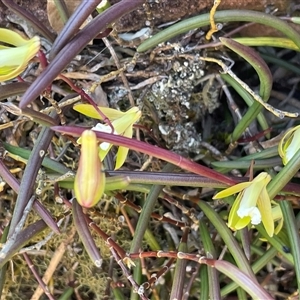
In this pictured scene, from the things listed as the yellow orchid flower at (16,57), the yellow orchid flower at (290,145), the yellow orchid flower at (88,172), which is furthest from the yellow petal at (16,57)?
the yellow orchid flower at (290,145)

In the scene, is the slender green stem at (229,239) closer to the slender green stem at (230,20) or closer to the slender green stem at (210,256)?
the slender green stem at (210,256)

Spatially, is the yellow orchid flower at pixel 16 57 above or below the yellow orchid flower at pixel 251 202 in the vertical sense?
above

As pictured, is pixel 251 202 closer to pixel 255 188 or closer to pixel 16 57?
pixel 255 188

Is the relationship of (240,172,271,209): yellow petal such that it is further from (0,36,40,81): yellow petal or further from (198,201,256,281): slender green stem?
(0,36,40,81): yellow petal

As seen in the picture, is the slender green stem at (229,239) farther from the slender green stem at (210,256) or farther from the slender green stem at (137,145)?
the slender green stem at (137,145)

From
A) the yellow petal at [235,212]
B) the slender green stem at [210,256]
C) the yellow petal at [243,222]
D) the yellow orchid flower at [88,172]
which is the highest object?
the yellow orchid flower at [88,172]

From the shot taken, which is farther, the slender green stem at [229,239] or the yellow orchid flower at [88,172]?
the slender green stem at [229,239]

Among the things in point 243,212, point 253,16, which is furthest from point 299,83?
point 243,212

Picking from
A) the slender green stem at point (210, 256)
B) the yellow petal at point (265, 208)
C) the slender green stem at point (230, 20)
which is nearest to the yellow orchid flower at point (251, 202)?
the yellow petal at point (265, 208)
